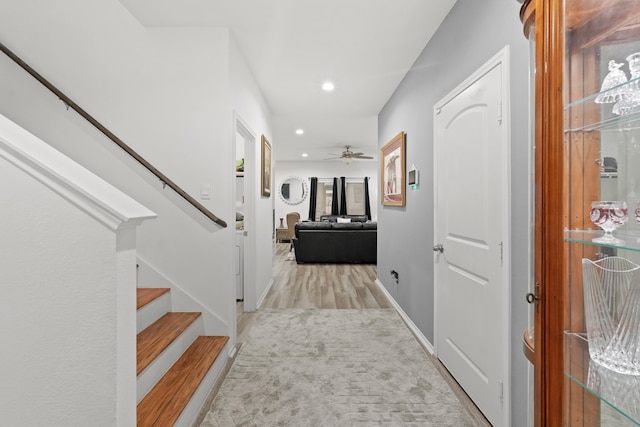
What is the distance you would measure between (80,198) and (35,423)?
73 centimetres

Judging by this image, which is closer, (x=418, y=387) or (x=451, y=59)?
(x=418, y=387)

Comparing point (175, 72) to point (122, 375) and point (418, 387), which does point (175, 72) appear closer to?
point (122, 375)

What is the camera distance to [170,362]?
6.21ft

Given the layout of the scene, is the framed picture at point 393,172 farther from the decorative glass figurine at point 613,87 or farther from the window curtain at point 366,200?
the window curtain at point 366,200

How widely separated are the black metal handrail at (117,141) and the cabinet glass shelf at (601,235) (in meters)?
2.09

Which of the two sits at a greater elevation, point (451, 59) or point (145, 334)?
point (451, 59)

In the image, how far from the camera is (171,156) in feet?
7.86

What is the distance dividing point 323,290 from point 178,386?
8.93ft

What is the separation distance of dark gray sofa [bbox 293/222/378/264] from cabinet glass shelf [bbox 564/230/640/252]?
5.49 meters

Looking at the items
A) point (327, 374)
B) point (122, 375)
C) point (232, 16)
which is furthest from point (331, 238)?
point (122, 375)

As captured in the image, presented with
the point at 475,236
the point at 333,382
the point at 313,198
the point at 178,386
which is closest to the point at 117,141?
the point at 178,386

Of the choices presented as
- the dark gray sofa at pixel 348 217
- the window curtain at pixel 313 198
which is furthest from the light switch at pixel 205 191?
the window curtain at pixel 313 198

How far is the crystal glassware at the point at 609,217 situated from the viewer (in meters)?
0.72

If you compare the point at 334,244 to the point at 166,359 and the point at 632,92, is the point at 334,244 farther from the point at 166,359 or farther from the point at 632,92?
the point at 632,92
